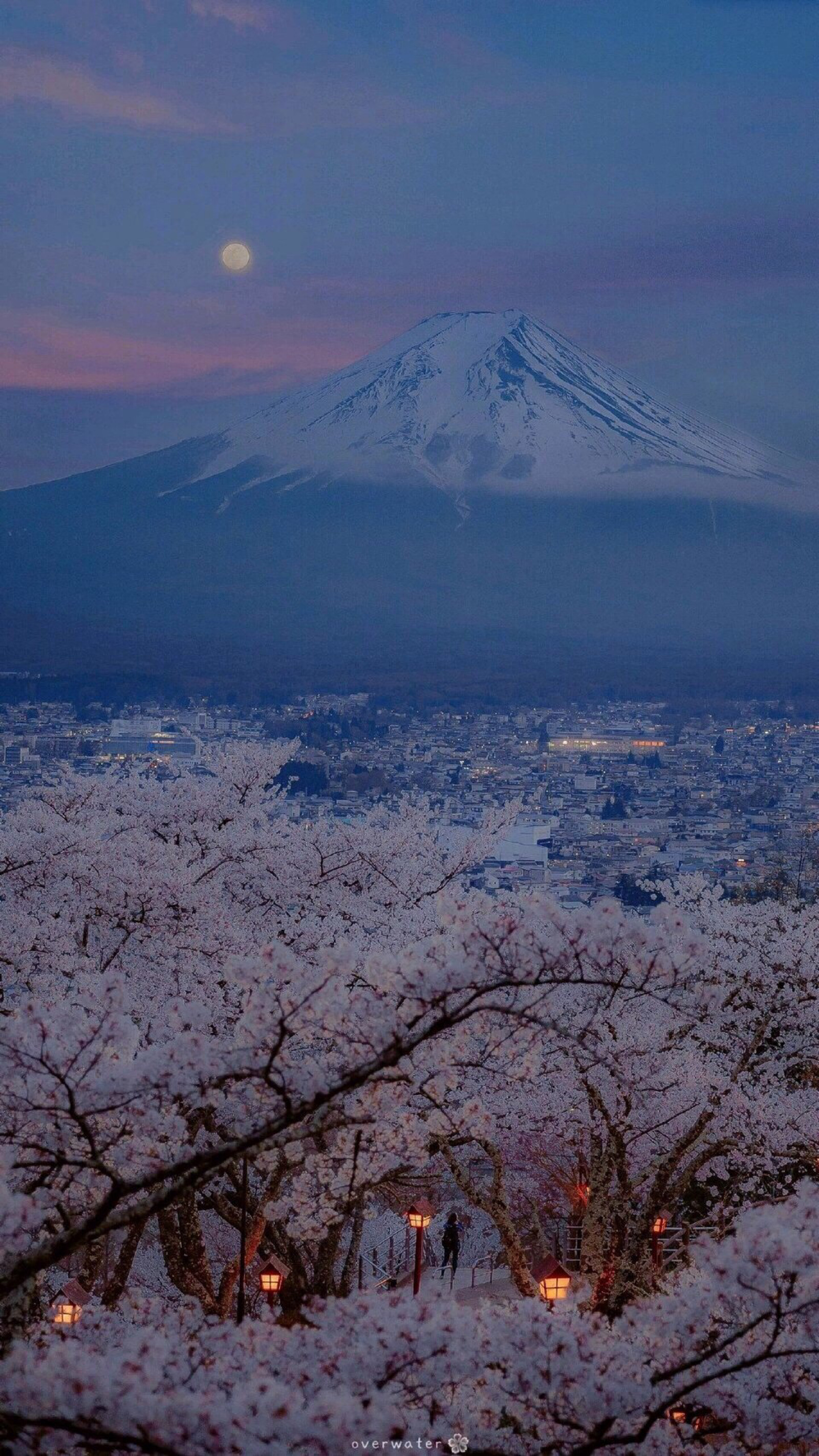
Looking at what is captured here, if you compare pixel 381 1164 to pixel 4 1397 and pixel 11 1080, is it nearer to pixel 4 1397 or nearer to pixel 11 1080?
pixel 11 1080

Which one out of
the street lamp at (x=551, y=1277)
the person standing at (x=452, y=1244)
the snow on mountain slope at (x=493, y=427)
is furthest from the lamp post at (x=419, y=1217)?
the snow on mountain slope at (x=493, y=427)

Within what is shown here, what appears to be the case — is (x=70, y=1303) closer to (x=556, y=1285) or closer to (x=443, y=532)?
(x=556, y=1285)

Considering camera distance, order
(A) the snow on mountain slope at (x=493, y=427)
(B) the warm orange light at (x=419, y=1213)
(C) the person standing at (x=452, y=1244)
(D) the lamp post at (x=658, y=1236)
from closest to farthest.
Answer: (D) the lamp post at (x=658, y=1236)
(B) the warm orange light at (x=419, y=1213)
(C) the person standing at (x=452, y=1244)
(A) the snow on mountain slope at (x=493, y=427)

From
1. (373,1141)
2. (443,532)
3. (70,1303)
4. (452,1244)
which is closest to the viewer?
(70,1303)

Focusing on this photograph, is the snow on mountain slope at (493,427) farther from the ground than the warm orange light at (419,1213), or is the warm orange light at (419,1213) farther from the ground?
the snow on mountain slope at (493,427)

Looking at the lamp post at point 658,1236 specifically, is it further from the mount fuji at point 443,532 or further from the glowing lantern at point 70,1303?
the mount fuji at point 443,532

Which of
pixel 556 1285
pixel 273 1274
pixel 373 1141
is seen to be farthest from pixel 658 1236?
pixel 373 1141

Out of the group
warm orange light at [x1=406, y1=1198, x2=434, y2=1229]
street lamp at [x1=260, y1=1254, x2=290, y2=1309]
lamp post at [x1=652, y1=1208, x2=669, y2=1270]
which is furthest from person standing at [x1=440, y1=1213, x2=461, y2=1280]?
street lamp at [x1=260, y1=1254, x2=290, y2=1309]
